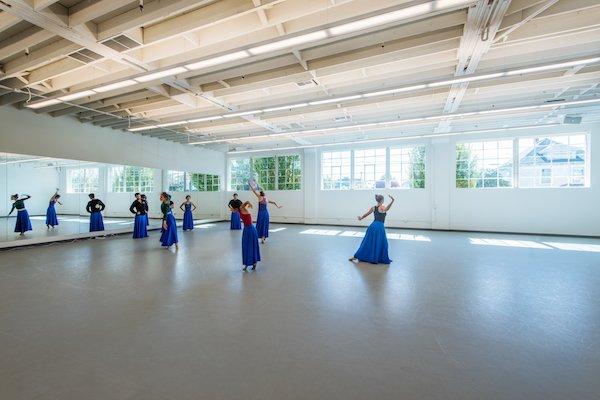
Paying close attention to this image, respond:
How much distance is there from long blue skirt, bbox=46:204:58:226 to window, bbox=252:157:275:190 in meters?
8.47

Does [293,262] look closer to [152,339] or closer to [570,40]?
[152,339]

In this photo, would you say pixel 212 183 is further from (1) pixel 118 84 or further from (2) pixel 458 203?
(2) pixel 458 203

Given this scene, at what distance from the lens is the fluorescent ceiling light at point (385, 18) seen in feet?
10.9

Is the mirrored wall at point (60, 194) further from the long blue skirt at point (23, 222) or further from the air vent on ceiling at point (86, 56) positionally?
the air vent on ceiling at point (86, 56)

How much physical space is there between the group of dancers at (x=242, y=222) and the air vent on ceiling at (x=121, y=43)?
10.3 feet

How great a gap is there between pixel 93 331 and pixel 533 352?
4151 mm

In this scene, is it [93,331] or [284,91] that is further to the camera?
[284,91]

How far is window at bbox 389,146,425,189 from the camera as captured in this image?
12.1m

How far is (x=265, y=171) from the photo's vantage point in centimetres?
1535

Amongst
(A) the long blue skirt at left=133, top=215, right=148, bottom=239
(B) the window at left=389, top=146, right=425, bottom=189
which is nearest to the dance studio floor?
(A) the long blue skirt at left=133, top=215, right=148, bottom=239

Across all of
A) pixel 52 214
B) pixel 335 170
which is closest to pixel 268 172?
pixel 335 170

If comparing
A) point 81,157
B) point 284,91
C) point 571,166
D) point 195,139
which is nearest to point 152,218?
point 195,139

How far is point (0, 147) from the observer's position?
24.6 ft

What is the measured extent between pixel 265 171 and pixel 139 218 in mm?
6875
